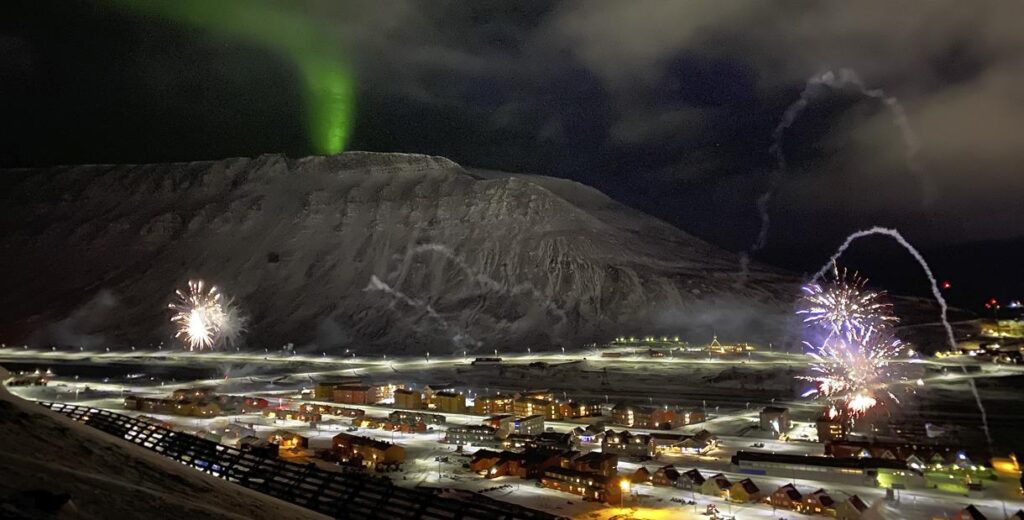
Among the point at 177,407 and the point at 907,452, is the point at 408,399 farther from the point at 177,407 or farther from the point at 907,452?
the point at 907,452

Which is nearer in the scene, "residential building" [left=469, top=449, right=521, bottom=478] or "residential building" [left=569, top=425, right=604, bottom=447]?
"residential building" [left=469, top=449, right=521, bottom=478]

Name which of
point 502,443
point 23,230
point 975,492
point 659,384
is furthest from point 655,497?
point 23,230

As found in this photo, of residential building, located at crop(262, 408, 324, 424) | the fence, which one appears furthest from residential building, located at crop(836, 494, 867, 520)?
residential building, located at crop(262, 408, 324, 424)

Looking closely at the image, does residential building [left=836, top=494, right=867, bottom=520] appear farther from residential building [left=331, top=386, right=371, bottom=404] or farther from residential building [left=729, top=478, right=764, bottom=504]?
residential building [left=331, top=386, right=371, bottom=404]

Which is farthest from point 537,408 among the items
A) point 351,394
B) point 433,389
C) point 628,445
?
point 351,394

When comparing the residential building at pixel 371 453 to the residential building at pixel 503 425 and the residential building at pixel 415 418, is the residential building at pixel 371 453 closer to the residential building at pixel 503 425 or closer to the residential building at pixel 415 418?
the residential building at pixel 503 425

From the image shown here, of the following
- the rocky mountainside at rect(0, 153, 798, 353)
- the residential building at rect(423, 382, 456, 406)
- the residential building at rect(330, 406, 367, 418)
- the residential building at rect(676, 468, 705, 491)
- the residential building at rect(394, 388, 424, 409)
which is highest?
the rocky mountainside at rect(0, 153, 798, 353)

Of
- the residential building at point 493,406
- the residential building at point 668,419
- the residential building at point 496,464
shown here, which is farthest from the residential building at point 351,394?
the residential building at point 668,419
